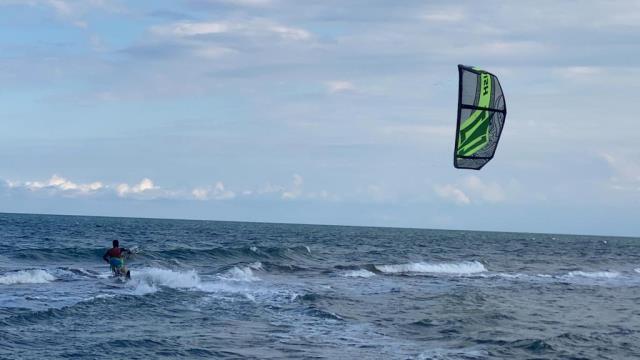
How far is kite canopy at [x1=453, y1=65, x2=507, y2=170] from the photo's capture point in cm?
1374

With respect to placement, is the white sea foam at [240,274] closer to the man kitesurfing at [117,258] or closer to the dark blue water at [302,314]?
the dark blue water at [302,314]

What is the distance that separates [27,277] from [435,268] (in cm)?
2184

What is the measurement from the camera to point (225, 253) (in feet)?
149

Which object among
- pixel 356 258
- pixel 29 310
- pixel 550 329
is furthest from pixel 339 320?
pixel 356 258

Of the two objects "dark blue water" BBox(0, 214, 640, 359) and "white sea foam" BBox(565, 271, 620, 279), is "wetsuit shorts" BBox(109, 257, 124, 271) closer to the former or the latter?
"dark blue water" BBox(0, 214, 640, 359)

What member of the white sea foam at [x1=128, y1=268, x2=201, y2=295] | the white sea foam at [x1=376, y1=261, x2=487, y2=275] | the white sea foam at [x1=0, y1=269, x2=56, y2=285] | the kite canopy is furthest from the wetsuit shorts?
the kite canopy

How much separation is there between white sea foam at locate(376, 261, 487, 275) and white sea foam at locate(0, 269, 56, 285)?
16.3 metres

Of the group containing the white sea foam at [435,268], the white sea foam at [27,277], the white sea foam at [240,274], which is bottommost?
the white sea foam at [27,277]

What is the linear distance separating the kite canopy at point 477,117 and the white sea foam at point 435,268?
81.6 feet

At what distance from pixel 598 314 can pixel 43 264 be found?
23.2m

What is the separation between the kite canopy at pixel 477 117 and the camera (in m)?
13.7

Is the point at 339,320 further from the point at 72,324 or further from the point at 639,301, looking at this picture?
the point at 639,301

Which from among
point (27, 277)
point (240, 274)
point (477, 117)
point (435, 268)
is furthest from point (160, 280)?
point (435, 268)

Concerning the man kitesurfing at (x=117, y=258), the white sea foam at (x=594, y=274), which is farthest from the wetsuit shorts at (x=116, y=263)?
the white sea foam at (x=594, y=274)
